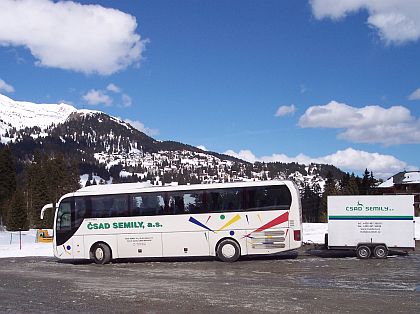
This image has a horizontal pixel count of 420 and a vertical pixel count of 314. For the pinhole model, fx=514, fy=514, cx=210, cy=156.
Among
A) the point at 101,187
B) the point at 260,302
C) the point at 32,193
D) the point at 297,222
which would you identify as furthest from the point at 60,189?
the point at 260,302

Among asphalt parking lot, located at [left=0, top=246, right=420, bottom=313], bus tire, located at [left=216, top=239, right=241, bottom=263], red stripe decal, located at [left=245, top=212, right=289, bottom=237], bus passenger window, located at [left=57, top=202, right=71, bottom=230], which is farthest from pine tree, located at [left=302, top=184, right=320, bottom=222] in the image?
bus passenger window, located at [left=57, top=202, right=71, bottom=230]

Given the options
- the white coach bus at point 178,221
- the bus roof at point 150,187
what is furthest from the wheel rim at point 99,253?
the bus roof at point 150,187

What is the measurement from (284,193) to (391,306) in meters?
9.22

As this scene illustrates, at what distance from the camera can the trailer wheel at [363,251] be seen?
20203 millimetres

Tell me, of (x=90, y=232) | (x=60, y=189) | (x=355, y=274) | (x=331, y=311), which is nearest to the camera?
(x=331, y=311)

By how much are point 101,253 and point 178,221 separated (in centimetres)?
345

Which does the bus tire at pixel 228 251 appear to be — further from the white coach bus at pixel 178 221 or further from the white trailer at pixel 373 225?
the white trailer at pixel 373 225

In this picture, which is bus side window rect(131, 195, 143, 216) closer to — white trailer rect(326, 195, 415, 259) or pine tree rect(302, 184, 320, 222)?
white trailer rect(326, 195, 415, 259)

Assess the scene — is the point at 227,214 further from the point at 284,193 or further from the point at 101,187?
the point at 101,187

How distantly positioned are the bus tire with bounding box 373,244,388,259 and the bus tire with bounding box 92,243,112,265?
10515 mm

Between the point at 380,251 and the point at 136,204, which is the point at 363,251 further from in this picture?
the point at 136,204

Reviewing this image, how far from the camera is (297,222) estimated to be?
63.7ft

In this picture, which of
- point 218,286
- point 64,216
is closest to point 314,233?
point 64,216

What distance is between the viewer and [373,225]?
799 inches
